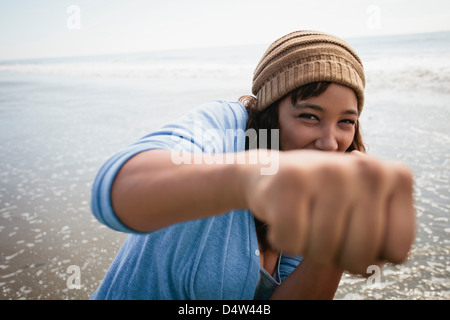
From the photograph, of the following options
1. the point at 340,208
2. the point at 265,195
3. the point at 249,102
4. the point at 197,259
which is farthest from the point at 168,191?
the point at 249,102

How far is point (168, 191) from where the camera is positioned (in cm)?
68

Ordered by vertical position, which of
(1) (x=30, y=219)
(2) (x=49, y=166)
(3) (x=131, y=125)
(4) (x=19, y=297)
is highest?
(3) (x=131, y=125)

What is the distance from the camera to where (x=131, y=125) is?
7.03 m

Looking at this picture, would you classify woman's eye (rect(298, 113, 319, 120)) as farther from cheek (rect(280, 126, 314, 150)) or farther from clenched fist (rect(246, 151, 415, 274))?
clenched fist (rect(246, 151, 415, 274))

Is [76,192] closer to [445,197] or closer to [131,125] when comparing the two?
[131,125]

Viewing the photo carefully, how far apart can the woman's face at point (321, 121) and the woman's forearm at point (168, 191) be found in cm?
96

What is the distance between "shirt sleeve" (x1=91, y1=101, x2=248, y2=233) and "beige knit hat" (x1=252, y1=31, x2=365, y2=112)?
0.79 ft

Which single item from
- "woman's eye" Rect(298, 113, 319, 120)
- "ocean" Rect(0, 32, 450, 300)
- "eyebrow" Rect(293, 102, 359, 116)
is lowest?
"ocean" Rect(0, 32, 450, 300)

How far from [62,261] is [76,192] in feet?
4.59

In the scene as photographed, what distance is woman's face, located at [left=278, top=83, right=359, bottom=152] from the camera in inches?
60.8

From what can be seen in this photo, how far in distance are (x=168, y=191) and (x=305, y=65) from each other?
1.22 meters

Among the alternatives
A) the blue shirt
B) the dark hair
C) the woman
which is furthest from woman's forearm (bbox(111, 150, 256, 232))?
the dark hair

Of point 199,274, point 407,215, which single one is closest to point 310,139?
point 199,274

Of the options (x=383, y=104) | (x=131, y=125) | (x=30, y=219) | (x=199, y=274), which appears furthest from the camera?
(x=383, y=104)
